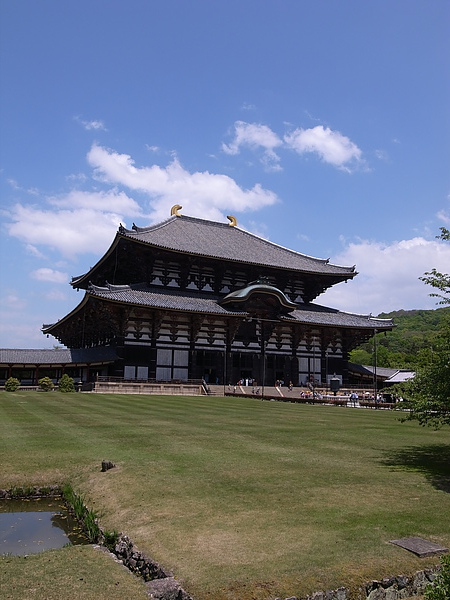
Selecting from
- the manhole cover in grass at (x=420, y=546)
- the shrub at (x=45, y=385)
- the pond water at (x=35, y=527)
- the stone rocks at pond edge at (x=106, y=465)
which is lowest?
the pond water at (x=35, y=527)

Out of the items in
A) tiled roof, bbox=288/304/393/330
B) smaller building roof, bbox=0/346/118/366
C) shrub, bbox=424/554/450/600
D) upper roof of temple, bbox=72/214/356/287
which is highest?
upper roof of temple, bbox=72/214/356/287

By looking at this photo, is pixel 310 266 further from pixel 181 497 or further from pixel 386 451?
pixel 181 497

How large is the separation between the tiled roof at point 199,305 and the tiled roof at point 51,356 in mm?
6417

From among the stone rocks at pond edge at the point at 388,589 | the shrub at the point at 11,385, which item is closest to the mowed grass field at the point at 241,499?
the stone rocks at pond edge at the point at 388,589

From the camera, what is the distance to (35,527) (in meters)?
10.6

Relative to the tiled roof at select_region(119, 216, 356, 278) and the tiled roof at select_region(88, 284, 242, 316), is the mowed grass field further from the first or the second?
the tiled roof at select_region(119, 216, 356, 278)

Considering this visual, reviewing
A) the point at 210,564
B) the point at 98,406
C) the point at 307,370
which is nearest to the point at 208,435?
the point at 210,564

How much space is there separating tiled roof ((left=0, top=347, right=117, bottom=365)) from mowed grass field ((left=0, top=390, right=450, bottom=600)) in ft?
105

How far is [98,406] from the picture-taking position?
95.1 feet

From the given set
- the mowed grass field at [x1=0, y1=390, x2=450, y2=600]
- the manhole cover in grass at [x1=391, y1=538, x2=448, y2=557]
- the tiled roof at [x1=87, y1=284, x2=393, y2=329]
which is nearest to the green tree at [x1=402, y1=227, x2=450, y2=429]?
the mowed grass field at [x1=0, y1=390, x2=450, y2=600]

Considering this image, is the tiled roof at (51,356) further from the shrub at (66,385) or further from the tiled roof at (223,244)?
the tiled roof at (223,244)

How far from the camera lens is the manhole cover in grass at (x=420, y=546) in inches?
301

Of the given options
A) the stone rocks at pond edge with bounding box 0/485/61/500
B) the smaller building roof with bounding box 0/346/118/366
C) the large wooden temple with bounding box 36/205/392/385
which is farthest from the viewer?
the smaller building roof with bounding box 0/346/118/366

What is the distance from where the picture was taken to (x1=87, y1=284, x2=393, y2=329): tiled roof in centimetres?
4634
